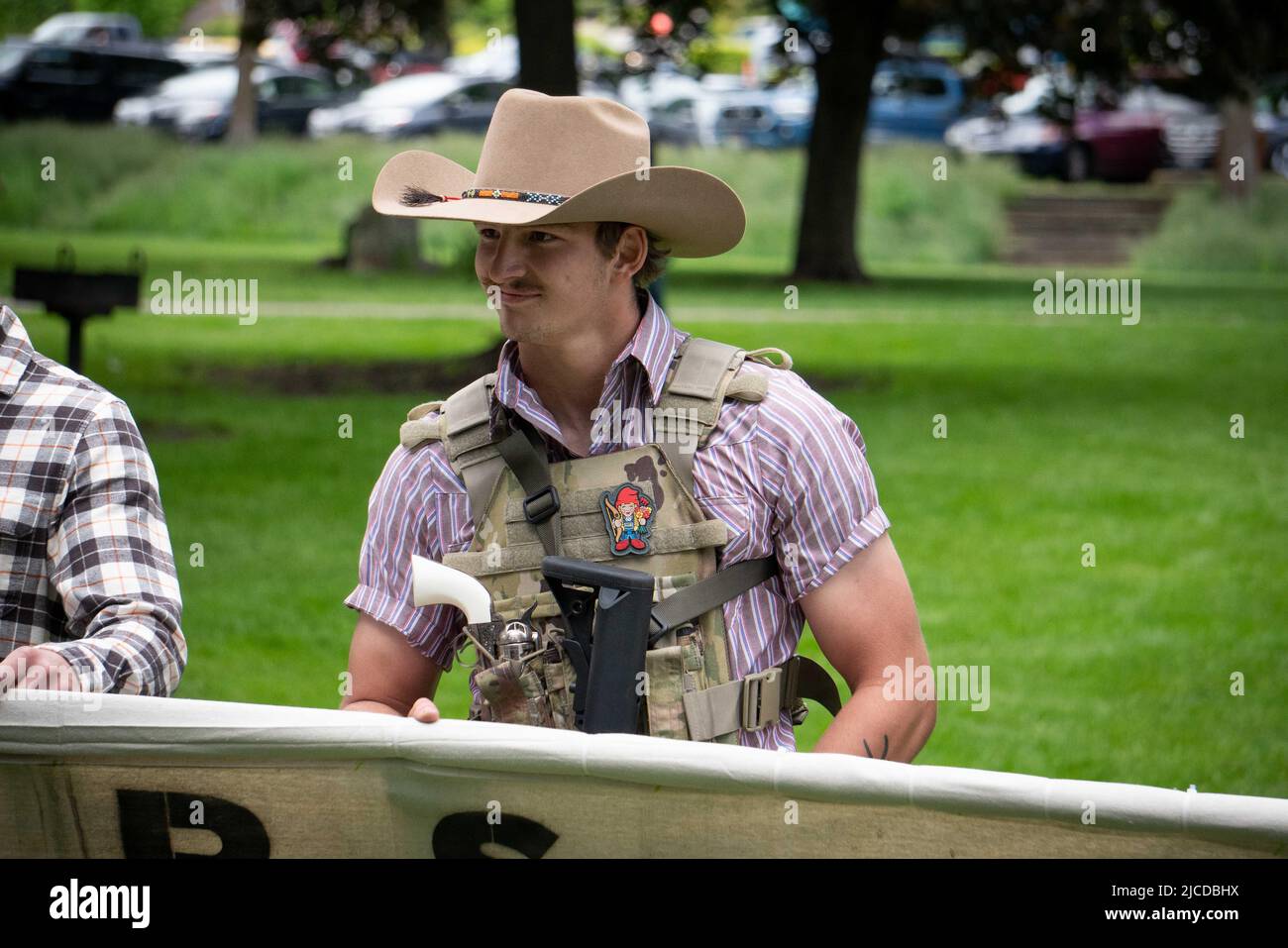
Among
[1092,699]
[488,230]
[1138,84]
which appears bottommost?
[1092,699]

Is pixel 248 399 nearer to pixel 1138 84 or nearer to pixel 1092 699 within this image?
pixel 1092 699

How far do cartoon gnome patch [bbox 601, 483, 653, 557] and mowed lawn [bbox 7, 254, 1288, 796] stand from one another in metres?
3.59

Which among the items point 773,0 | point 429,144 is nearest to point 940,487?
point 773,0

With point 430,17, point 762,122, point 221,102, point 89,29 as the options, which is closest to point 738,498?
point 430,17

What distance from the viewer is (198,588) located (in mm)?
9164

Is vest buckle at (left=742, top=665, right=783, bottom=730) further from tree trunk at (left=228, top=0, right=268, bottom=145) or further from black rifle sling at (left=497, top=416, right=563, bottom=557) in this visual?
tree trunk at (left=228, top=0, right=268, bottom=145)

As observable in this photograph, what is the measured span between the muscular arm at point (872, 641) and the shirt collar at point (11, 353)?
1581 millimetres

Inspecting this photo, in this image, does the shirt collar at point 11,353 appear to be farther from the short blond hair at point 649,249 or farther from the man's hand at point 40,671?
the short blond hair at point 649,249

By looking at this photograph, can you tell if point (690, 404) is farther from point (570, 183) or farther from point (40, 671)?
point (40, 671)

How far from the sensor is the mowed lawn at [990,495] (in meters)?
7.56

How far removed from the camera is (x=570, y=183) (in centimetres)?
380

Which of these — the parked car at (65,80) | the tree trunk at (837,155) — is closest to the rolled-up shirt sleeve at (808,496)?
the tree trunk at (837,155)

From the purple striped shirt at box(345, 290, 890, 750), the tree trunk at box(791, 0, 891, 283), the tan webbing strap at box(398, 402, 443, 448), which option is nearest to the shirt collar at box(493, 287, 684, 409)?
the purple striped shirt at box(345, 290, 890, 750)

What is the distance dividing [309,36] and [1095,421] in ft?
36.3
